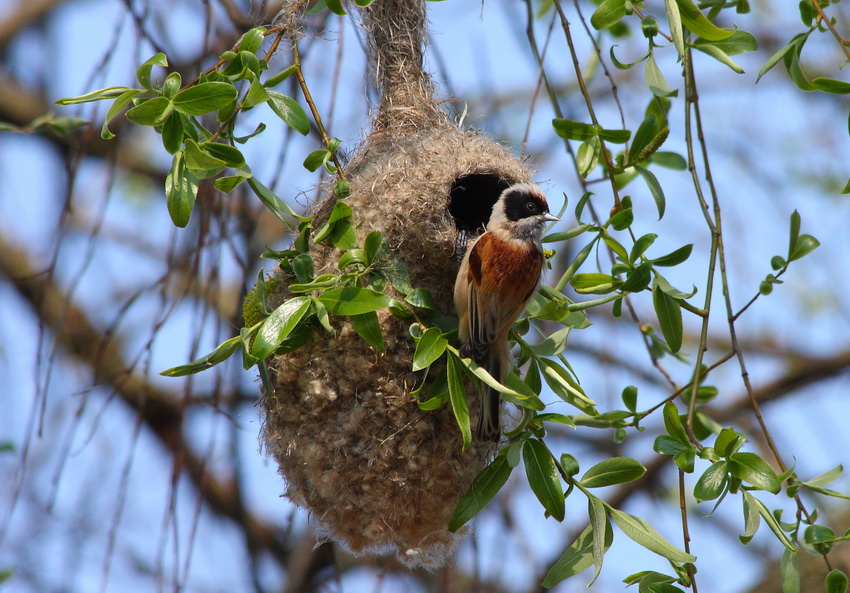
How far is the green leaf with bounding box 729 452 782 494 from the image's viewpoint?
1987 mm

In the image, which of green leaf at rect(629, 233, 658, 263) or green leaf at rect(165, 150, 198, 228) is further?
green leaf at rect(629, 233, 658, 263)

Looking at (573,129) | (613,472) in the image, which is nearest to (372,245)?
(573,129)

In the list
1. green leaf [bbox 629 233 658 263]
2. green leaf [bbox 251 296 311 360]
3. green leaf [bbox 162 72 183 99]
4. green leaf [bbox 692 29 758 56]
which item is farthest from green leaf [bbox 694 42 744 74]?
green leaf [bbox 162 72 183 99]

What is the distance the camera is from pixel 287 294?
2443mm

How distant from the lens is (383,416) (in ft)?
7.66

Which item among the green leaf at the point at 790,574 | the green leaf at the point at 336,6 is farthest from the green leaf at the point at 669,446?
the green leaf at the point at 336,6

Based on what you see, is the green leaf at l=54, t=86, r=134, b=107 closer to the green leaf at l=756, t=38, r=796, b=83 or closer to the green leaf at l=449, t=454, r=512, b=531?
the green leaf at l=449, t=454, r=512, b=531

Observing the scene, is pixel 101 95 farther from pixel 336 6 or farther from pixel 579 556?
pixel 579 556

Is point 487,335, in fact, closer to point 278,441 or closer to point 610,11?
point 278,441

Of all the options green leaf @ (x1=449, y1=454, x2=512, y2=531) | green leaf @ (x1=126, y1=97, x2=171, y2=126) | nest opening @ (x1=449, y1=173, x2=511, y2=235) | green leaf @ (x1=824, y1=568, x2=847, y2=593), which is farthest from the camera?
nest opening @ (x1=449, y1=173, x2=511, y2=235)

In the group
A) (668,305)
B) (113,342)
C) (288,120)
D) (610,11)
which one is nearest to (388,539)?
(668,305)

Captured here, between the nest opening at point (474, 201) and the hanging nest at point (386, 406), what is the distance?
218mm

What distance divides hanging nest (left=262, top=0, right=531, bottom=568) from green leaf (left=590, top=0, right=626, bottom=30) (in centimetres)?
63

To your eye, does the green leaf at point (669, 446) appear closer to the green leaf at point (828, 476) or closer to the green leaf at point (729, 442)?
the green leaf at point (729, 442)
